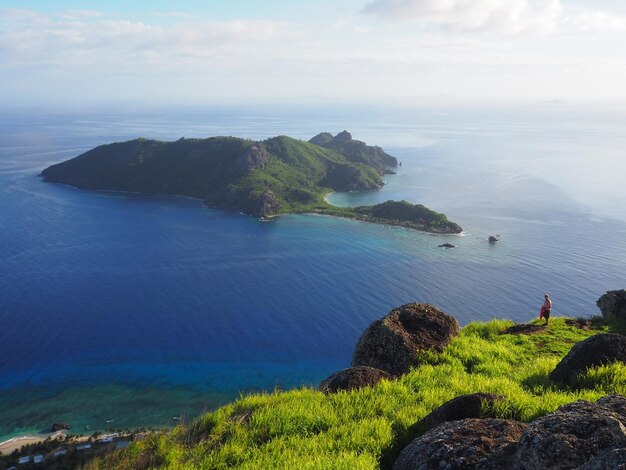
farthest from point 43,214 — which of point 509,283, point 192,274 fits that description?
point 509,283

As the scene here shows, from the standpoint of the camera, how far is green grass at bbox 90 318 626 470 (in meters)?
9.00

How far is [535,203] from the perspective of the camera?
184 metres

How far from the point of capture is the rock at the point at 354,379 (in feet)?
42.9

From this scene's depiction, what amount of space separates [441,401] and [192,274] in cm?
11119

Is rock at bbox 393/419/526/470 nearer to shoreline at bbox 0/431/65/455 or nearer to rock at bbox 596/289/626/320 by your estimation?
rock at bbox 596/289/626/320

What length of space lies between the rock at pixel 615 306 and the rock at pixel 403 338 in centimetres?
1048

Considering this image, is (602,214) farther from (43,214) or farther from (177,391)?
(43,214)

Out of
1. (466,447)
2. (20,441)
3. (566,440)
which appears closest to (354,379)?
(466,447)

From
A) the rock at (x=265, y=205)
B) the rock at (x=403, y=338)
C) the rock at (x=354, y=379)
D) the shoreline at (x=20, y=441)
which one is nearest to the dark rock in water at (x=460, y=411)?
the rock at (x=354, y=379)

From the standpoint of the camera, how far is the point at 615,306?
74.7ft

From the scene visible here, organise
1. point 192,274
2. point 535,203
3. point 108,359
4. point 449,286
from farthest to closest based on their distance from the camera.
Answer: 1. point 535,203
2. point 192,274
3. point 449,286
4. point 108,359

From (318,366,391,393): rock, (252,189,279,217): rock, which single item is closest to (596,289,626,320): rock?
(318,366,391,393): rock

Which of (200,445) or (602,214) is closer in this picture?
(200,445)

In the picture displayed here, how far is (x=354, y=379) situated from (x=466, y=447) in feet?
20.8
